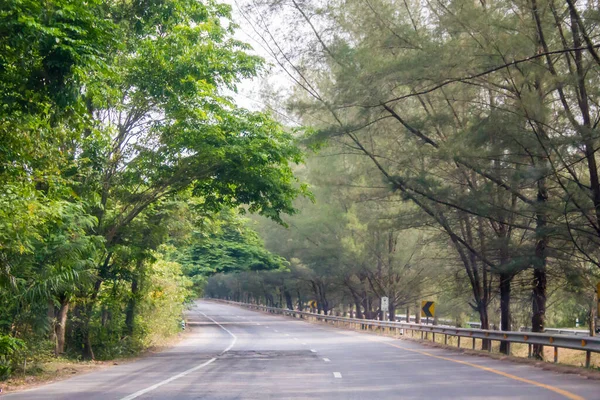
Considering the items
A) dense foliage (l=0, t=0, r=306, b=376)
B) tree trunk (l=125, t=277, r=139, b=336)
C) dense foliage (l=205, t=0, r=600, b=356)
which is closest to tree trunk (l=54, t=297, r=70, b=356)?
dense foliage (l=0, t=0, r=306, b=376)

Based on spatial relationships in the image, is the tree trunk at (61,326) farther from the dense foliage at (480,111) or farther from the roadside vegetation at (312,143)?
the dense foliage at (480,111)

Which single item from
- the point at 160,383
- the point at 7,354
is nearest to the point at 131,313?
the point at 7,354

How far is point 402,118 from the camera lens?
22.7 m

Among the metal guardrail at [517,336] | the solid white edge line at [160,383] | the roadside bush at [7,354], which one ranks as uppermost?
the metal guardrail at [517,336]

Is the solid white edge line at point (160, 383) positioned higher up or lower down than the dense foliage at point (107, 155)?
lower down

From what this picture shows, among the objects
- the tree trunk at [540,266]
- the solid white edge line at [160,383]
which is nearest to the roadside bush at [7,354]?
the solid white edge line at [160,383]

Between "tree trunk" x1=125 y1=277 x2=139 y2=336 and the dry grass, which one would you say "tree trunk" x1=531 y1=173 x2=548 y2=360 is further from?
"tree trunk" x1=125 y1=277 x2=139 y2=336

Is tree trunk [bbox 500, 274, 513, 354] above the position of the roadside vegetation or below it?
below

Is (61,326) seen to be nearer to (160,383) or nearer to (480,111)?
(160,383)

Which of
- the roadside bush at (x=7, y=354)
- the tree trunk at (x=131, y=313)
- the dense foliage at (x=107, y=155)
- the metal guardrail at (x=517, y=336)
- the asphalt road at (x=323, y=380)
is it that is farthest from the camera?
the tree trunk at (x=131, y=313)

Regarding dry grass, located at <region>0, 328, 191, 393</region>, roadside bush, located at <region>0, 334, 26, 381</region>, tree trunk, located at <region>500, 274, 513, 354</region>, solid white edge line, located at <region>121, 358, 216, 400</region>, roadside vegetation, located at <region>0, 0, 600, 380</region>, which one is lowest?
dry grass, located at <region>0, 328, 191, 393</region>

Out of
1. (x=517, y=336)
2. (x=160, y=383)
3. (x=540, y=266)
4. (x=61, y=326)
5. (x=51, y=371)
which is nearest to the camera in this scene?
(x=160, y=383)

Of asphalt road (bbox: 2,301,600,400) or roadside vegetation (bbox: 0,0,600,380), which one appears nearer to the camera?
asphalt road (bbox: 2,301,600,400)

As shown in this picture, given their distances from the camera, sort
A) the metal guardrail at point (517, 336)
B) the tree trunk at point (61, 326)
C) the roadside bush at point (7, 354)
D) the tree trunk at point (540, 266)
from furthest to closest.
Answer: the tree trunk at point (540, 266) < the tree trunk at point (61, 326) < the metal guardrail at point (517, 336) < the roadside bush at point (7, 354)
